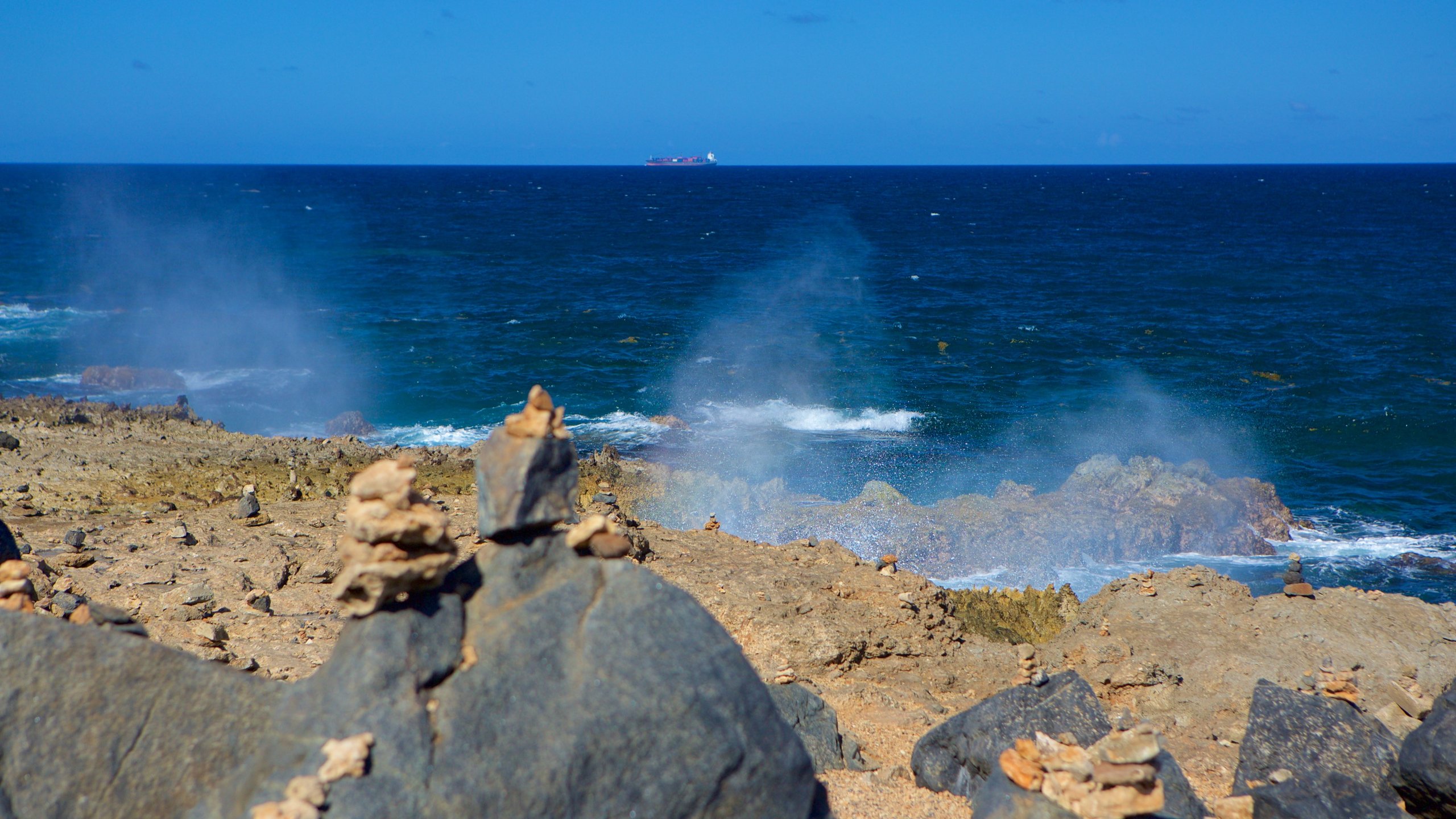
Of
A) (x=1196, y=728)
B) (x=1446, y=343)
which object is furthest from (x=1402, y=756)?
(x=1446, y=343)

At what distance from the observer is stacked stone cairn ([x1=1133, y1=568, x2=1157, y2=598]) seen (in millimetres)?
12312

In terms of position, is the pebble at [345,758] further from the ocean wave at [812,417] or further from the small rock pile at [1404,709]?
the ocean wave at [812,417]

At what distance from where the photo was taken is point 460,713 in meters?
4.45

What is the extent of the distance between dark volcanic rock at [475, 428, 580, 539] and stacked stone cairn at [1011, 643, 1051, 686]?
246 inches

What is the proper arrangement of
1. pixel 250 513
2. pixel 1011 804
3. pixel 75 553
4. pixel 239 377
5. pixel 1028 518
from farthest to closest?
1. pixel 239 377
2. pixel 1028 518
3. pixel 250 513
4. pixel 75 553
5. pixel 1011 804

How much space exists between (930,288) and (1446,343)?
84.0 ft

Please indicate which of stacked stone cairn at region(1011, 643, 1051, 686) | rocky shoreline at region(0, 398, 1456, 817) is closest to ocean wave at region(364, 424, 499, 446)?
rocky shoreline at region(0, 398, 1456, 817)

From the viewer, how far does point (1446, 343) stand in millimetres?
43062

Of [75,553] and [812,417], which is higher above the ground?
[75,553]

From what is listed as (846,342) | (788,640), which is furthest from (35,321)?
(788,640)

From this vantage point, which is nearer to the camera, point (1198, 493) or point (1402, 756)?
point (1402, 756)

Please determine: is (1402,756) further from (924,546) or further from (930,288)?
(930,288)

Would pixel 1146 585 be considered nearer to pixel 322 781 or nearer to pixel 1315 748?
pixel 1315 748

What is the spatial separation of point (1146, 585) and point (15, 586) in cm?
1165
